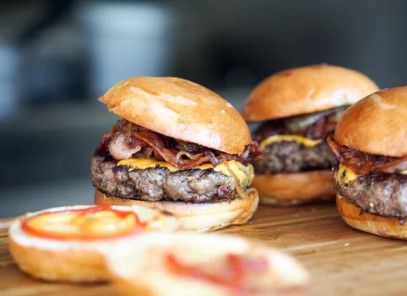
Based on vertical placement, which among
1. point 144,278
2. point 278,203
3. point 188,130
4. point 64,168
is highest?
point 188,130

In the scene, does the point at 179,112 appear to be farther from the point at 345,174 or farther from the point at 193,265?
the point at 193,265

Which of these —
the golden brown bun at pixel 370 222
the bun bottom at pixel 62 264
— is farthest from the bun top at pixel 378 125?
the bun bottom at pixel 62 264

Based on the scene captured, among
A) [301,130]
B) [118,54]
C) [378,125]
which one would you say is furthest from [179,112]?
[118,54]

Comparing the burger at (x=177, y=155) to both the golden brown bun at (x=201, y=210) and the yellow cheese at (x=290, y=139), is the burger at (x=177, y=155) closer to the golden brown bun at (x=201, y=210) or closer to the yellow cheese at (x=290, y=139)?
the golden brown bun at (x=201, y=210)

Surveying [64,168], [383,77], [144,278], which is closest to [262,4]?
[383,77]

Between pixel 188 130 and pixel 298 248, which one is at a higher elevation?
pixel 188 130

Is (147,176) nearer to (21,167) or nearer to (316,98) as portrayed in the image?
(316,98)
